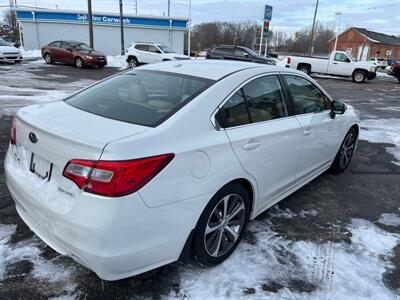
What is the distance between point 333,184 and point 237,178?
2.63 m

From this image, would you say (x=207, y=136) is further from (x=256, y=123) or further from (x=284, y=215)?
(x=284, y=215)

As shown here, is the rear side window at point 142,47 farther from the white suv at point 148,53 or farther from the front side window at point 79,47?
the front side window at point 79,47

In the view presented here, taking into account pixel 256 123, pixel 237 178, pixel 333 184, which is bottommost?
pixel 333 184

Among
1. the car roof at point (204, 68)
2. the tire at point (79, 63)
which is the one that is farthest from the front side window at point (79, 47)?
the car roof at point (204, 68)

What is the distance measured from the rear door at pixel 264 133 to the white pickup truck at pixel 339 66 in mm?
22151

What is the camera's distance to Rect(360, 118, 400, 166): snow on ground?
689 cm

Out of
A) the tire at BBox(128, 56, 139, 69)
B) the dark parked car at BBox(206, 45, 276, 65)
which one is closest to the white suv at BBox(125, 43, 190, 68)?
the tire at BBox(128, 56, 139, 69)

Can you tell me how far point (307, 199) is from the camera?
4.34 m

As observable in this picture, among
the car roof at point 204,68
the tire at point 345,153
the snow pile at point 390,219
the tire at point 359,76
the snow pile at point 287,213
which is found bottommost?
the tire at point 359,76

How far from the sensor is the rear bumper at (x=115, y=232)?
207 cm

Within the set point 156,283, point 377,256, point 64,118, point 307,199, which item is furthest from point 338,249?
point 64,118

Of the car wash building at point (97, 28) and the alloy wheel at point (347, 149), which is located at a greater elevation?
the car wash building at point (97, 28)

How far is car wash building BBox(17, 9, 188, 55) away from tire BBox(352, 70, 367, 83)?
17224 mm

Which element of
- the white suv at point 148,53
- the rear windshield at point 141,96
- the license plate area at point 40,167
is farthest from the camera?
the white suv at point 148,53
